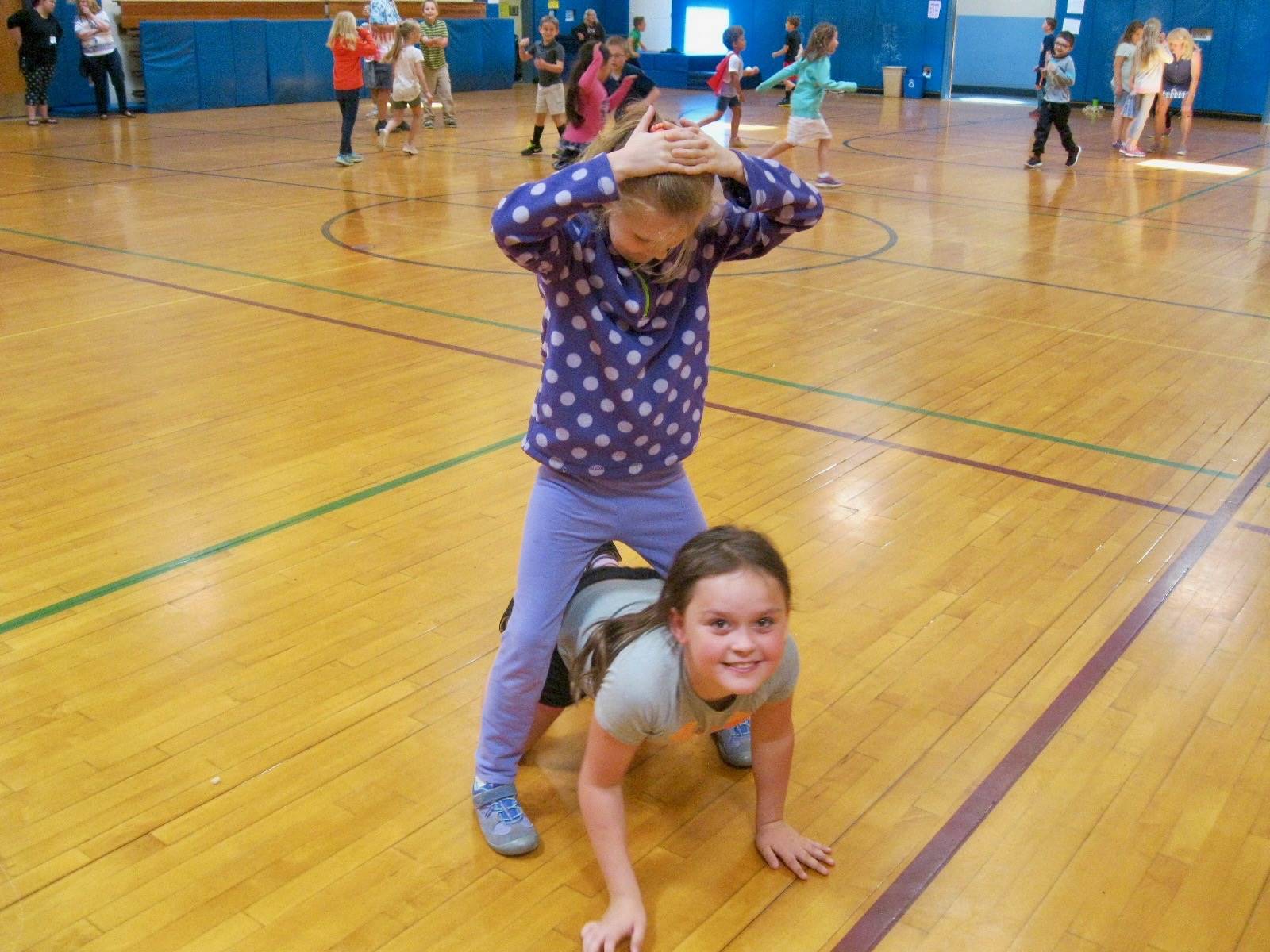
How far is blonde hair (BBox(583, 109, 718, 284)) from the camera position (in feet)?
6.53

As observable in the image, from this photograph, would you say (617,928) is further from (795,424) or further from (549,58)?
(549,58)

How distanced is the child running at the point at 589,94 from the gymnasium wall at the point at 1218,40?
1115cm

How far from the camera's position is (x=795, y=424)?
4.65 meters

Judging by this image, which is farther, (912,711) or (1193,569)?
(1193,569)

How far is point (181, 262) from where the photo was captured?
281 inches

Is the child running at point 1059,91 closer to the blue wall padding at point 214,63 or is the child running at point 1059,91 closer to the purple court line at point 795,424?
the purple court line at point 795,424

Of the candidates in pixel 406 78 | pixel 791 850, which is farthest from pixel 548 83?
pixel 791 850

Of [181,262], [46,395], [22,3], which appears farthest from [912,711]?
[22,3]

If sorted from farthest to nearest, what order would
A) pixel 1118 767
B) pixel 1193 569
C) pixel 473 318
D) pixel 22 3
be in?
pixel 22 3, pixel 473 318, pixel 1193 569, pixel 1118 767

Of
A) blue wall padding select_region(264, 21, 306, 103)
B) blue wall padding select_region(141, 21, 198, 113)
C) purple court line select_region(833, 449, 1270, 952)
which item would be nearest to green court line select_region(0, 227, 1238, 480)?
purple court line select_region(833, 449, 1270, 952)

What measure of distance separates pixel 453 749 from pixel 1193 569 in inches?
86.0

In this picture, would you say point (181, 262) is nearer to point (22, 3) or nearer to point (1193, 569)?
point (1193, 569)

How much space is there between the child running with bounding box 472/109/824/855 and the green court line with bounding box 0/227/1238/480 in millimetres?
2551

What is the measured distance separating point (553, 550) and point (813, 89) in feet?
29.1
